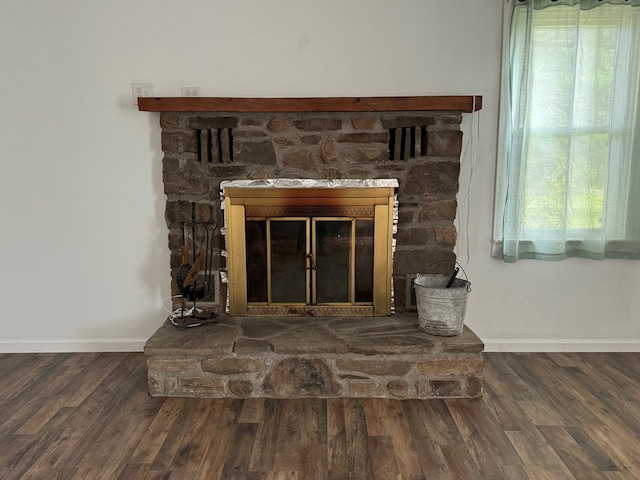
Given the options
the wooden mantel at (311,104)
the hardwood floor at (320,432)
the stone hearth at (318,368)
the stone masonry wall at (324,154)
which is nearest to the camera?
the hardwood floor at (320,432)

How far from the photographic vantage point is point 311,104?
2729 millimetres

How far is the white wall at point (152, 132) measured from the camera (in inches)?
110

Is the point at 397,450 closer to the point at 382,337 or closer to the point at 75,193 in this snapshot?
the point at 382,337

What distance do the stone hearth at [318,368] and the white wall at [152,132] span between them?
26.7 inches

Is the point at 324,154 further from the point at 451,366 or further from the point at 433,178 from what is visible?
the point at 451,366

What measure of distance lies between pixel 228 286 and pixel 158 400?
75cm

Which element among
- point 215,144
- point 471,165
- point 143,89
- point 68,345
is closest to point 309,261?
point 215,144

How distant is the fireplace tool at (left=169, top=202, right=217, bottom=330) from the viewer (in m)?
2.79

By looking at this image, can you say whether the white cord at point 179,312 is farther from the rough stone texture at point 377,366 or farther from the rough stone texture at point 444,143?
the rough stone texture at point 444,143

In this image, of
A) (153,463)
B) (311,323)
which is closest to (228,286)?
(311,323)

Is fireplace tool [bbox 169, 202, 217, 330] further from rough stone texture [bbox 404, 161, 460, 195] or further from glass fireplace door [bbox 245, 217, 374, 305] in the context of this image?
rough stone texture [bbox 404, 161, 460, 195]

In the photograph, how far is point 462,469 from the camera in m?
1.89

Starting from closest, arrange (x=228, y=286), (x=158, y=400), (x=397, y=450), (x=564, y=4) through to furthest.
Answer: (x=397, y=450)
(x=158, y=400)
(x=564, y=4)
(x=228, y=286)

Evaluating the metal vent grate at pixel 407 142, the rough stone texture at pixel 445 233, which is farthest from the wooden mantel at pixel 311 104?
the rough stone texture at pixel 445 233
